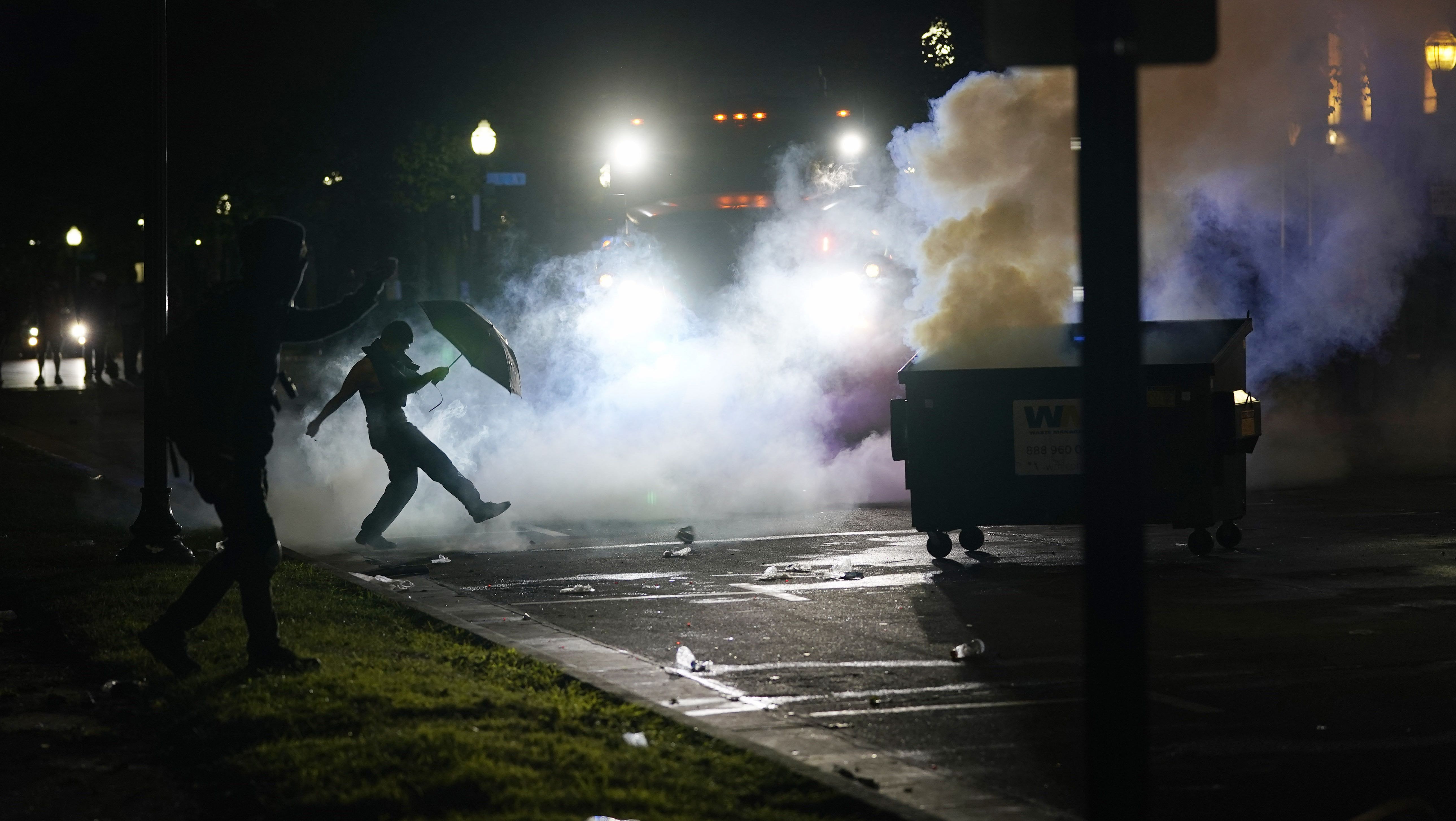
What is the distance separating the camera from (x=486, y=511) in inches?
461

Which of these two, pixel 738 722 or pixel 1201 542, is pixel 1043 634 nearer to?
pixel 738 722

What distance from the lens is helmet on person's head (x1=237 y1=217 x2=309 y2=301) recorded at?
652 centimetres

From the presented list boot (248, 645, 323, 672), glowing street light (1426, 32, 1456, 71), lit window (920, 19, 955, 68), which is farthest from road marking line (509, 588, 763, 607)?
lit window (920, 19, 955, 68)

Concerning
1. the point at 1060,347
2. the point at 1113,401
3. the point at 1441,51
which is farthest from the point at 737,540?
the point at 1441,51

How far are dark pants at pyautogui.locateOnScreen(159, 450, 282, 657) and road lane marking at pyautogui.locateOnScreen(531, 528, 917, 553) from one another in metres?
4.95

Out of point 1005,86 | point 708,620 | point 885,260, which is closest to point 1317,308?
point 885,260

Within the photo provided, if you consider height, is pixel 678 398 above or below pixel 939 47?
below

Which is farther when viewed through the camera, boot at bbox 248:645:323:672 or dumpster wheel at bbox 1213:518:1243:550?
dumpster wheel at bbox 1213:518:1243:550

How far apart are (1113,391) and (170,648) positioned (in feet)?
15.1

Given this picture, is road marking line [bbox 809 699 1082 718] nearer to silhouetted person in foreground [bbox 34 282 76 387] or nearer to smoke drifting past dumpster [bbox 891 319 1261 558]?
smoke drifting past dumpster [bbox 891 319 1261 558]

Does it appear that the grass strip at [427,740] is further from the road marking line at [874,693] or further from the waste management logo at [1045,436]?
the waste management logo at [1045,436]

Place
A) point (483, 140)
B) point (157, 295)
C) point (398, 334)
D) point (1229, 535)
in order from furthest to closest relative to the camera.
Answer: point (483, 140)
point (398, 334)
point (1229, 535)
point (157, 295)

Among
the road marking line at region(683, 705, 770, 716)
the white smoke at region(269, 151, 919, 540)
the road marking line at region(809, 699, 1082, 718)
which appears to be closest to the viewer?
the road marking line at region(683, 705, 770, 716)

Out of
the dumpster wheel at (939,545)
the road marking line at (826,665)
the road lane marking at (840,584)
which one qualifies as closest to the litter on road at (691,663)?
the road marking line at (826,665)
